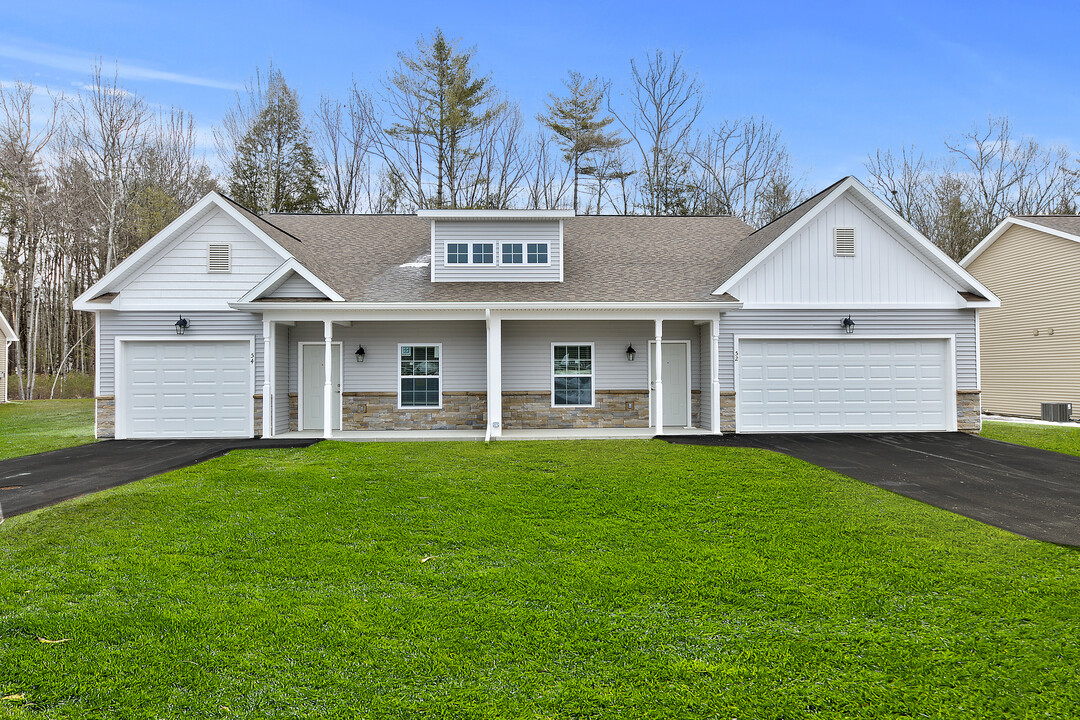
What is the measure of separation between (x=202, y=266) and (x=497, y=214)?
6281 millimetres

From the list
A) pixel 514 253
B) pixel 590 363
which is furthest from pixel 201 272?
pixel 590 363

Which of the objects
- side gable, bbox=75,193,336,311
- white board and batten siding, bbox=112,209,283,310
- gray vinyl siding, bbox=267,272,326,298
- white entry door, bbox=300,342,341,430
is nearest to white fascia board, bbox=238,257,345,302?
gray vinyl siding, bbox=267,272,326,298

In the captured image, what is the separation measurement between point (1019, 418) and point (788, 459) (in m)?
12.6

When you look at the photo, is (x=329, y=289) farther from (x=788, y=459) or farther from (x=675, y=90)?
(x=675, y=90)

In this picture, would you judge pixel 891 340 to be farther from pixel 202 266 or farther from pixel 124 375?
pixel 124 375

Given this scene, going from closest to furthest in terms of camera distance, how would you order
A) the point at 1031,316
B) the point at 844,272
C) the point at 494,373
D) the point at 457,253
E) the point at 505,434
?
the point at 494,373 → the point at 505,434 → the point at 844,272 → the point at 457,253 → the point at 1031,316

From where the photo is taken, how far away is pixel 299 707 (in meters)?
2.82

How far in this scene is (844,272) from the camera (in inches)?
494

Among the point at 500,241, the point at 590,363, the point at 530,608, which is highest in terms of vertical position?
the point at 500,241

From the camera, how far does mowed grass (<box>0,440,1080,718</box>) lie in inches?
114

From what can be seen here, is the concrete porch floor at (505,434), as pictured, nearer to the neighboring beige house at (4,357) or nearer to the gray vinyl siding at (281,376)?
the gray vinyl siding at (281,376)

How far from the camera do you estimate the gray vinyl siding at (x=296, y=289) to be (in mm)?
12164

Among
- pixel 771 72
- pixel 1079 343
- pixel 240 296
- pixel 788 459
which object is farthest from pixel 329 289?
pixel 771 72

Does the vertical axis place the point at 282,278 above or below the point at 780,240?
below
